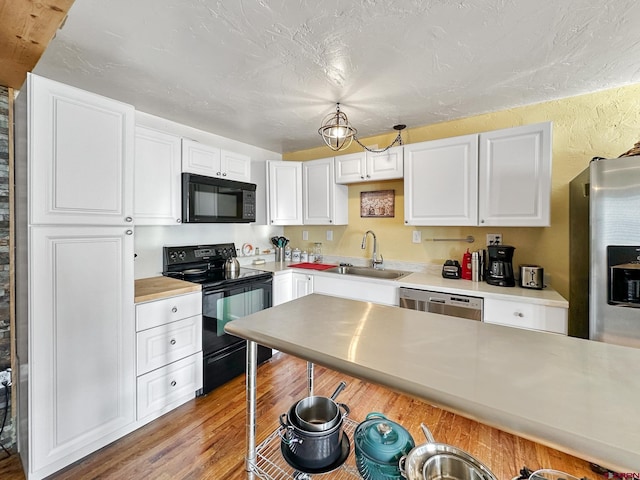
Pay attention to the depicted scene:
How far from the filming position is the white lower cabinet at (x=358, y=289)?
2473 millimetres

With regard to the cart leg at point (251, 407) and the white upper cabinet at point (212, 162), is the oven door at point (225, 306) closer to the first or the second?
the white upper cabinet at point (212, 162)

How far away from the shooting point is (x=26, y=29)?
1180mm

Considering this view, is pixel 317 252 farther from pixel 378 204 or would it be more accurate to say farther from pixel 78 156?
pixel 78 156

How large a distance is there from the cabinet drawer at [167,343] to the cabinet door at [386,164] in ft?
6.67

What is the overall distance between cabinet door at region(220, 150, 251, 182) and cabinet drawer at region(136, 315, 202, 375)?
4.44 feet

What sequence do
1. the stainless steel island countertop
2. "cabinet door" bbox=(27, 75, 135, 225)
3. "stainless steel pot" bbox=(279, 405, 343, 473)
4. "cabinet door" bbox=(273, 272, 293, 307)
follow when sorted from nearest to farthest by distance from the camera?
the stainless steel island countertop
"stainless steel pot" bbox=(279, 405, 343, 473)
"cabinet door" bbox=(27, 75, 135, 225)
"cabinet door" bbox=(273, 272, 293, 307)

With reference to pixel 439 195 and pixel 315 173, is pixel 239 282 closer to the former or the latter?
pixel 315 173

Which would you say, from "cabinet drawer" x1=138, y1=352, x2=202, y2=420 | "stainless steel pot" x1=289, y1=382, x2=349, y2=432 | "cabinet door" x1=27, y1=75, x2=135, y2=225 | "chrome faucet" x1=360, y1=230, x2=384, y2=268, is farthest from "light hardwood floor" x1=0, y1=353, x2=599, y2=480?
"cabinet door" x1=27, y1=75, x2=135, y2=225

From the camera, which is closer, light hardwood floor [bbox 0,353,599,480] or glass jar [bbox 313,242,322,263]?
light hardwood floor [bbox 0,353,599,480]

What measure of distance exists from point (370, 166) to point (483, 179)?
1021mm

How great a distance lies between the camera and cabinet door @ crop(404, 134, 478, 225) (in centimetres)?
232

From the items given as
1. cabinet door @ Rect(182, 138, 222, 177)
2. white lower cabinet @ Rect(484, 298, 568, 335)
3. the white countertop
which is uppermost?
cabinet door @ Rect(182, 138, 222, 177)

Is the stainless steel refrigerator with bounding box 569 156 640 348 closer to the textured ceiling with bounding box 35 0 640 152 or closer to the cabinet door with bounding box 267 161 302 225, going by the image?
the textured ceiling with bounding box 35 0 640 152

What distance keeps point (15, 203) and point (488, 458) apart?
3094 millimetres
